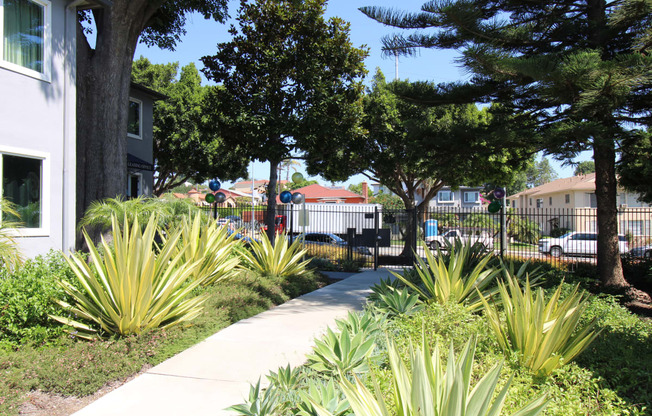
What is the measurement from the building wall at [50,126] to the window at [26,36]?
8 cm

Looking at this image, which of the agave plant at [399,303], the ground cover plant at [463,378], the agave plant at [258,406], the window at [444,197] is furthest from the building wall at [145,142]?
the window at [444,197]

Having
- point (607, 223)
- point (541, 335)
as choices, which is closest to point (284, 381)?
point (541, 335)

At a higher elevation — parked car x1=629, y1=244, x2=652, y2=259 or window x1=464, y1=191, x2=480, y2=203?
window x1=464, y1=191, x2=480, y2=203

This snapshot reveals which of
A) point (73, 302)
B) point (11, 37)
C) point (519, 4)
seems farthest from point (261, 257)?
point (519, 4)

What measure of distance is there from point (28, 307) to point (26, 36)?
613 centimetres

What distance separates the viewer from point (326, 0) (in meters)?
15.0

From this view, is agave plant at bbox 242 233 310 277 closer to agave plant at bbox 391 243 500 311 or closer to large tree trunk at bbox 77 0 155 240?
large tree trunk at bbox 77 0 155 240

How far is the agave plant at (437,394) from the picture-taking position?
86.4 inches

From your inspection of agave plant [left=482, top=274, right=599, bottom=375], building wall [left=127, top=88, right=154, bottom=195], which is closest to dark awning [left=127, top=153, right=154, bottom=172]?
building wall [left=127, top=88, right=154, bottom=195]

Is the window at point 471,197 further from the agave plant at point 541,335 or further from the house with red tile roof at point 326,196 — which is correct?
the agave plant at point 541,335

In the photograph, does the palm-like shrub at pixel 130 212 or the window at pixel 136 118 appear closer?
the palm-like shrub at pixel 130 212

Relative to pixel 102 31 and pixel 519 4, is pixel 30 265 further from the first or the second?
pixel 519 4

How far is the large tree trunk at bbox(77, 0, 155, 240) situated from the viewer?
11188 millimetres

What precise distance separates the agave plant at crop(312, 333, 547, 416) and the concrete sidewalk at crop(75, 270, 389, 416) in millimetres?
1754
